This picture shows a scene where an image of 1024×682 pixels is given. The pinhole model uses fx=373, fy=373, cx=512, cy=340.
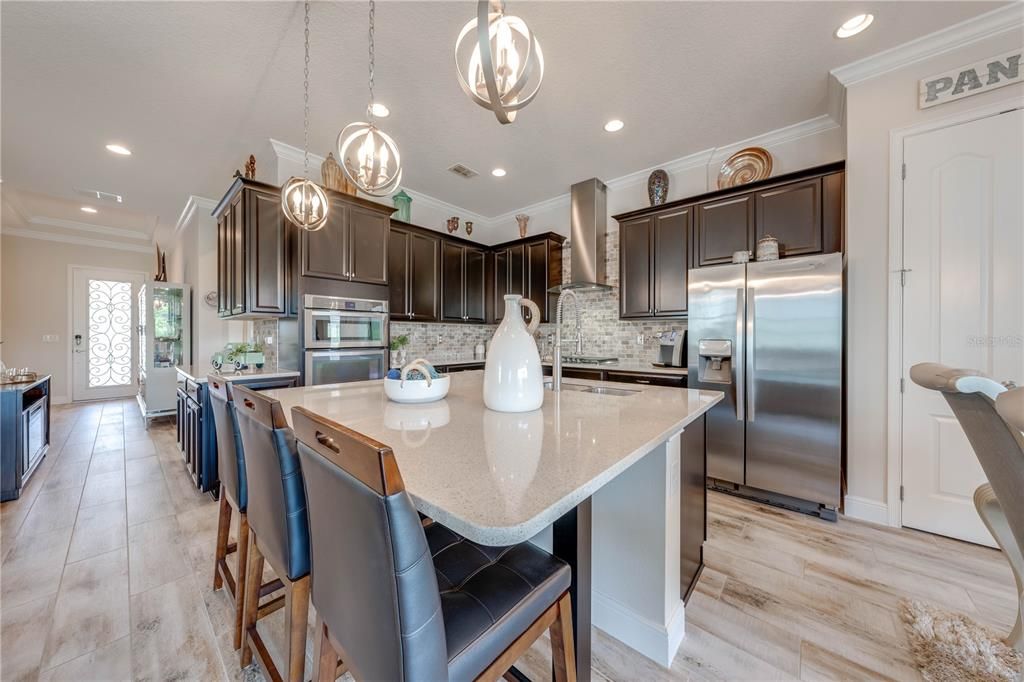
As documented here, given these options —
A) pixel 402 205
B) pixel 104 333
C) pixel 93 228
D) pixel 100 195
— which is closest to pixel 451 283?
pixel 402 205

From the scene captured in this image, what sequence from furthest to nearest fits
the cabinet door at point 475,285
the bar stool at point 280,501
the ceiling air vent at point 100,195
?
the cabinet door at point 475,285 → the ceiling air vent at point 100,195 → the bar stool at point 280,501

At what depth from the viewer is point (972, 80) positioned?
2.04m

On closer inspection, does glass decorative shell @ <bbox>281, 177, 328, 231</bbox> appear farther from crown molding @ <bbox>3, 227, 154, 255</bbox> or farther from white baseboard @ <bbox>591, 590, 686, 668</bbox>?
crown molding @ <bbox>3, 227, 154, 255</bbox>

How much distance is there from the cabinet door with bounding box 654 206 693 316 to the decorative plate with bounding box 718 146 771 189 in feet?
1.49

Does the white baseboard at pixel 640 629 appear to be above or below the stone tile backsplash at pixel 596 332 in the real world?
below

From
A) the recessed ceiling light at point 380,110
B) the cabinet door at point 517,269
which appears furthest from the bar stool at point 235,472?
the cabinet door at point 517,269

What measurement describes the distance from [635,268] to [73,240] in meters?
8.70

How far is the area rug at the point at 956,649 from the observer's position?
1.25 meters

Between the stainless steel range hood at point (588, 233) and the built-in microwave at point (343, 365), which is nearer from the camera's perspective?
the built-in microwave at point (343, 365)

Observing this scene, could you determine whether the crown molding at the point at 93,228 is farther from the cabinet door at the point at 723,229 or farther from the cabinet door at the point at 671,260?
the cabinet door at the point at 723,229

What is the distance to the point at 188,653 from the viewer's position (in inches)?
53.3

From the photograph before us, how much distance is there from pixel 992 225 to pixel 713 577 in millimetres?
2389

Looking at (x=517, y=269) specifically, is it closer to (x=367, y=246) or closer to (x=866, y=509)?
(x=367, y=246)

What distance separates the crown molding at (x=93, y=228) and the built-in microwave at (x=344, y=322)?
5.67m
